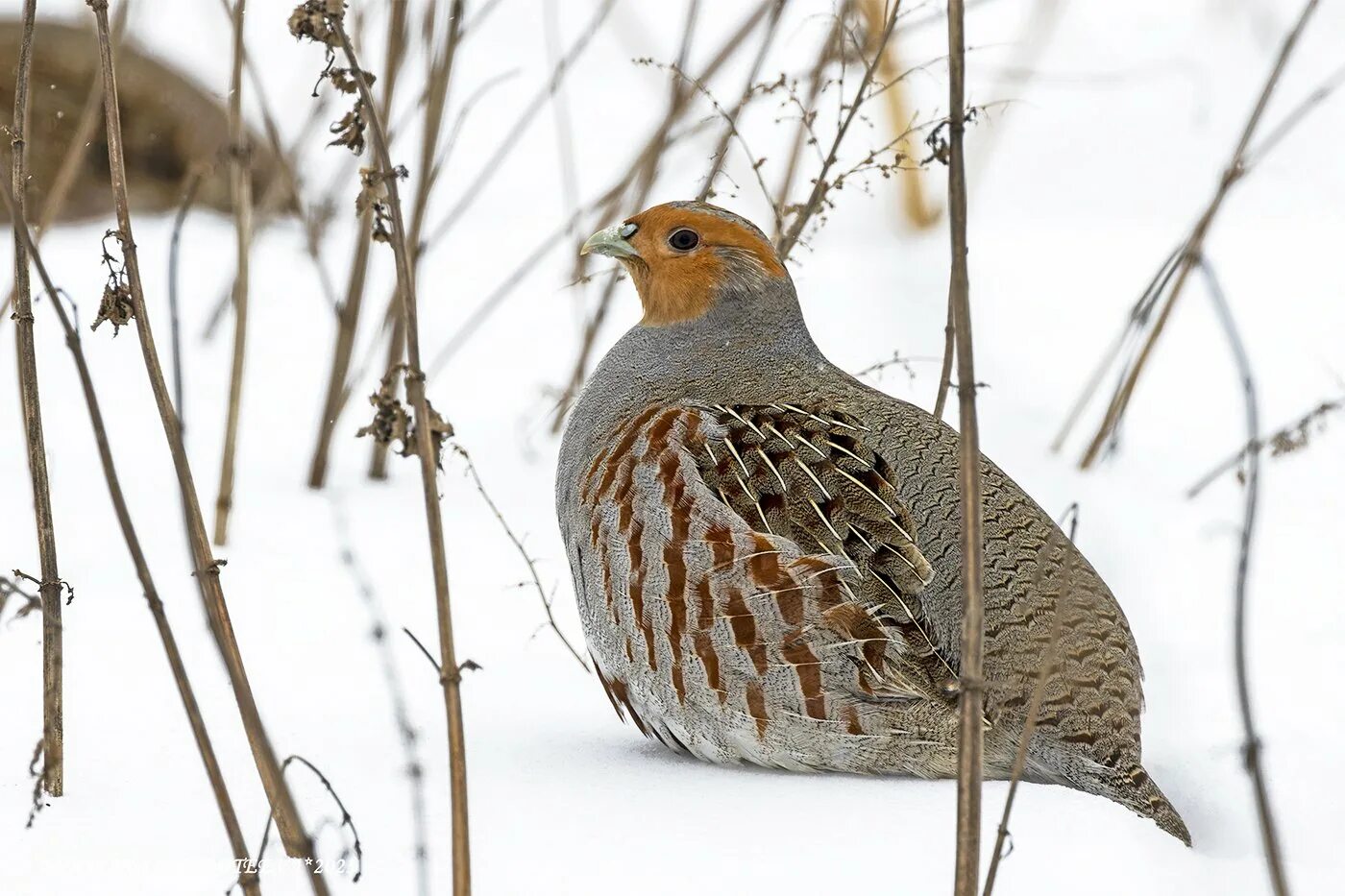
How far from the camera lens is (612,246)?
9.74ft

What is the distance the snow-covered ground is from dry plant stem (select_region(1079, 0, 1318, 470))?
0.17 meters

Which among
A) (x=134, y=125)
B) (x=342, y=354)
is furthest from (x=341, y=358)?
(x=134, y=125)

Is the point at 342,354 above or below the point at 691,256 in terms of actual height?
above

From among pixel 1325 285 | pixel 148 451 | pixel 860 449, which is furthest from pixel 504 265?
pixel 860 449

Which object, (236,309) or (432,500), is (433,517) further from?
(236,309)

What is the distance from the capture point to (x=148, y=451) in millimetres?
A: 4336

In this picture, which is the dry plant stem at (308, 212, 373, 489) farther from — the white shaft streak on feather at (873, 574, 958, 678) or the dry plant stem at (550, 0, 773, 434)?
the white shaft streak on feather at (873, 574, 958, 678)

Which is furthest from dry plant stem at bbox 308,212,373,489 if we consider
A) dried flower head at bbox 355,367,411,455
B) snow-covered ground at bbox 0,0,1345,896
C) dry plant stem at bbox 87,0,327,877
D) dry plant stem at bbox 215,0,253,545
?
dried flower head at bbox 355,367,411,455

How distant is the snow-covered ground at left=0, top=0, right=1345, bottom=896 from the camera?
2113 millimetres

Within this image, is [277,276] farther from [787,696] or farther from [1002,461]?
[787,696]

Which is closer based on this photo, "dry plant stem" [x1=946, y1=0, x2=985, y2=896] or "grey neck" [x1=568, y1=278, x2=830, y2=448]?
"dry plant stem" [x1=946, y1=0, x2=985, y2=896]

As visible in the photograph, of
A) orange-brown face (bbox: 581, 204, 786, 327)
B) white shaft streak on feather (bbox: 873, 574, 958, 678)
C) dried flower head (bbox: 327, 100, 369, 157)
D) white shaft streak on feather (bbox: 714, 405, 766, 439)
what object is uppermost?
orange-brown face (bbox: 581, 204, 786, 327)

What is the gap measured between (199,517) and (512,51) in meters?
8.94

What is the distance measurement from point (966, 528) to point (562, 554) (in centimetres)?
233
